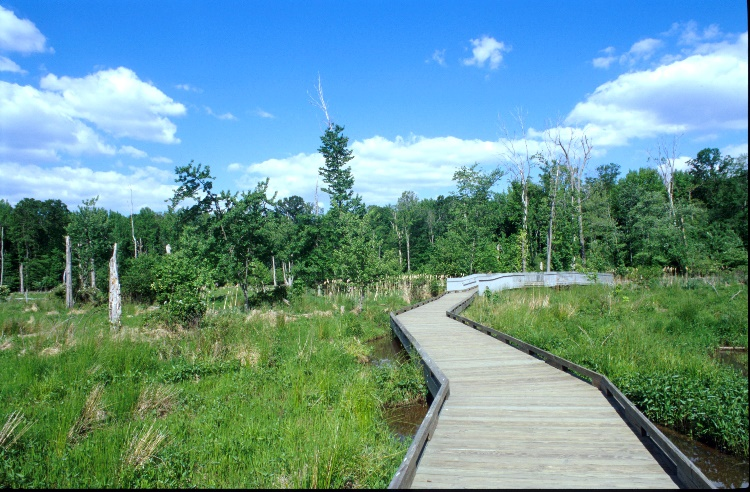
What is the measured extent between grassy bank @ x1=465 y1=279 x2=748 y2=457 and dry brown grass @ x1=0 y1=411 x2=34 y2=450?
264 inches

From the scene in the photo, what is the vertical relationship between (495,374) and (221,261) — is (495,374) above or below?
below

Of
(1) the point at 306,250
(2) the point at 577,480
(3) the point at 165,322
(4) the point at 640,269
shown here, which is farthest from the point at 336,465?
(1) the point at 306,250

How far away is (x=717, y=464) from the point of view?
497 centimetres

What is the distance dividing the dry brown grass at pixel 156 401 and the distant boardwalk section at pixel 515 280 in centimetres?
1974

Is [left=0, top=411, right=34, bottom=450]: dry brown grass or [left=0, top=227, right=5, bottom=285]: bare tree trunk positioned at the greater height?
[left=0, top=227, right=5, bottom=285]: bare tree trunk

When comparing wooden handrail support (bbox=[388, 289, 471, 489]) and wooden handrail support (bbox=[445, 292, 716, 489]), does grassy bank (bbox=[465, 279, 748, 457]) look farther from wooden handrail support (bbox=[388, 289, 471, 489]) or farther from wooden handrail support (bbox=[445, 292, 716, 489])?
wooden handrail support (bbox=[388, 289, 471, 489])

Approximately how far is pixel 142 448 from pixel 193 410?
5.64ft

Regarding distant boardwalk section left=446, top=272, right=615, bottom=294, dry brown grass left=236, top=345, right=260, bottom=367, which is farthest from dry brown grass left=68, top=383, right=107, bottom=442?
distant boardwalk section left=446, top=272, right=615, bottom=294

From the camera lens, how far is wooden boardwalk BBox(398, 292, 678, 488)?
3836 mm

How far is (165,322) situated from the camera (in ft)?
40.7

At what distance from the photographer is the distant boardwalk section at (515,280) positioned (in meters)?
25.1

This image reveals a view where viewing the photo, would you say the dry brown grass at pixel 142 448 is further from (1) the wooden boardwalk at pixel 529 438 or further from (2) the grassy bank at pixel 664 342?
(2) the grassy bank at pixel 664 342

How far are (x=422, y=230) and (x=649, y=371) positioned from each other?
183 ft

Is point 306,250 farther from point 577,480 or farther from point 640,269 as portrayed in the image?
point 577,480
